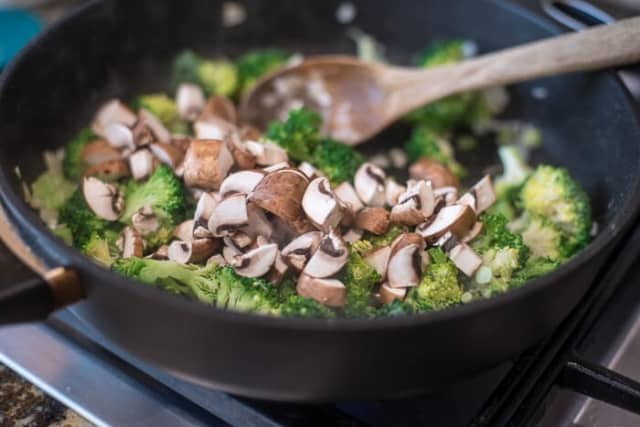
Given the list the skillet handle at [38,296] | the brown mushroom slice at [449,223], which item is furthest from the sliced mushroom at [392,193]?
the skillet handle at [38,296]

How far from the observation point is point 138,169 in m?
1.30

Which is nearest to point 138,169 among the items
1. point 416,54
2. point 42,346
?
point 42,346

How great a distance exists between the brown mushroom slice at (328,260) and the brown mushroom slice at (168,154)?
14.1 inches

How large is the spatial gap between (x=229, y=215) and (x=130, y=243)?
0.57 feet

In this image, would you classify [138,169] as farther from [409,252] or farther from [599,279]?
[599,279]

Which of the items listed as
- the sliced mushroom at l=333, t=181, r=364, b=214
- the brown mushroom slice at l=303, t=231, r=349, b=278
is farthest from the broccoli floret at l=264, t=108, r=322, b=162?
the brown mushroom slice at l=303, t=231, r=349, b=278

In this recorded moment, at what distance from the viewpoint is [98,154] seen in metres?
1.36

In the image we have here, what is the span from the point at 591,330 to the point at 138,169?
30.7 inches

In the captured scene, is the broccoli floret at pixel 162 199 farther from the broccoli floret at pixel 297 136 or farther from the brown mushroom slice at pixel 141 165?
the broccoli floret at pixel 297 136

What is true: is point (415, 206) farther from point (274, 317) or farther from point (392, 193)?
point (274, 317)

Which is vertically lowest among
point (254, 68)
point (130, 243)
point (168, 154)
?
point (130, 243)

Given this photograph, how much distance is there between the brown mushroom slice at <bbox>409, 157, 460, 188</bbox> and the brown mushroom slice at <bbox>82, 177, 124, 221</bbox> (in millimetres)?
525

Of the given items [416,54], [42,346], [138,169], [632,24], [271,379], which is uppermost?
[632,24]

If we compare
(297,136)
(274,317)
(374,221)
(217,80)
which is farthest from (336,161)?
(274,317)
